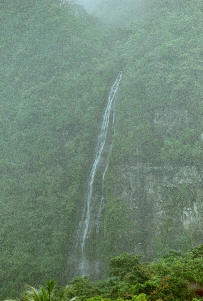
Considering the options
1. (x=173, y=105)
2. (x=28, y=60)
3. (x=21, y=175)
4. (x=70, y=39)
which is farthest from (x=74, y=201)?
(x=70, y=39)

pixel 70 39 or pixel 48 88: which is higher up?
pixel 70 39

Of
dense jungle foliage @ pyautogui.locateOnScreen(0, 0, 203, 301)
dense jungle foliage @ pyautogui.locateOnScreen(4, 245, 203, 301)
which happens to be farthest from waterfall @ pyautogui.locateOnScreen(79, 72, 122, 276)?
dense jungle foliage @ pyautogui.locateOnScreen(4, 245, 203, 301)

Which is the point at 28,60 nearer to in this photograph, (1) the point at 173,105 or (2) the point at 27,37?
(2) the point at 27,37

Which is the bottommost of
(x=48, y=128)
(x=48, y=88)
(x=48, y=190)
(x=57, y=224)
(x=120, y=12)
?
(x=57, y=224)

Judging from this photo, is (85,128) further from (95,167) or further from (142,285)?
(142,285)

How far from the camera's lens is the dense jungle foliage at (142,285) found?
452 inches

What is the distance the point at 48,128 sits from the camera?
33.9m

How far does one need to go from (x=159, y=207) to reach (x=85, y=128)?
11.0m

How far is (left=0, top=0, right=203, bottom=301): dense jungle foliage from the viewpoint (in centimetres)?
2347

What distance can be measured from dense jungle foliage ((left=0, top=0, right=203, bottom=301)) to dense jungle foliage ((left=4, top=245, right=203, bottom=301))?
63 mm

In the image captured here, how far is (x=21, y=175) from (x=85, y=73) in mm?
15225

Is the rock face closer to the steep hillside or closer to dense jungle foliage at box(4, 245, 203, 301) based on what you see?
the steep hillside

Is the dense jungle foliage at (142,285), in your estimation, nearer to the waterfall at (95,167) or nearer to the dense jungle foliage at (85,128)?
the dense jungle foliage at (85,128)

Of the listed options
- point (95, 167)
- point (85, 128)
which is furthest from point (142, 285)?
point (85, 128)
